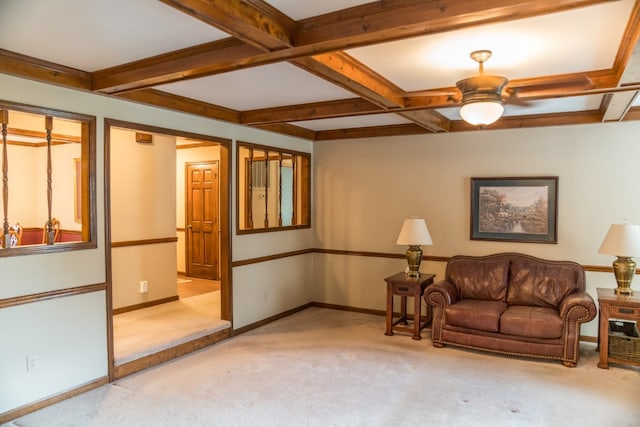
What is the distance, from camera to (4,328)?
3043 mm

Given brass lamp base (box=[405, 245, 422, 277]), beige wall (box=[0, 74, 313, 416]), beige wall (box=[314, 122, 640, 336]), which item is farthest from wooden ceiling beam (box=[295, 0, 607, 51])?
beige wall (box=[314, 122, 640, 336])

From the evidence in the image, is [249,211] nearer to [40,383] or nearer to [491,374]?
[40,383]

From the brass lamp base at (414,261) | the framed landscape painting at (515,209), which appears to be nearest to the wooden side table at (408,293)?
the brass lamp base at (414,261)

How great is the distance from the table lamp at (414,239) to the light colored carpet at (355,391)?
0.90 meters

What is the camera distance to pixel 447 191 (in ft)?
18.0

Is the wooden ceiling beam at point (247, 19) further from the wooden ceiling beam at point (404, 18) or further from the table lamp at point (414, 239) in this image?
the table lamp at point (414, 239)

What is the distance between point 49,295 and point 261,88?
2.29m

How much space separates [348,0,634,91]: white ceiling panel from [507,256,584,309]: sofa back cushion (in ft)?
7.42

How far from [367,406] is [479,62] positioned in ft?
8.35

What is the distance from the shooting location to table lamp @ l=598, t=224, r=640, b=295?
409cm

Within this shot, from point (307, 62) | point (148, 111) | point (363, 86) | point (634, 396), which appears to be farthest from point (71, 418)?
point (634, 396)

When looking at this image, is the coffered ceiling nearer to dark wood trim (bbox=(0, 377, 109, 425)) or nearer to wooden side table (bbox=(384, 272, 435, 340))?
wooden side table (bbox=(384, 272, 435, 340))

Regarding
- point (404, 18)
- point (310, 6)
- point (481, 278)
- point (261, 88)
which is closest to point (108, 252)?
point (261, 88)

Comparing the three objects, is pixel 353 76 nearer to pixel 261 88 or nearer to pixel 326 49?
pixel 326 49
